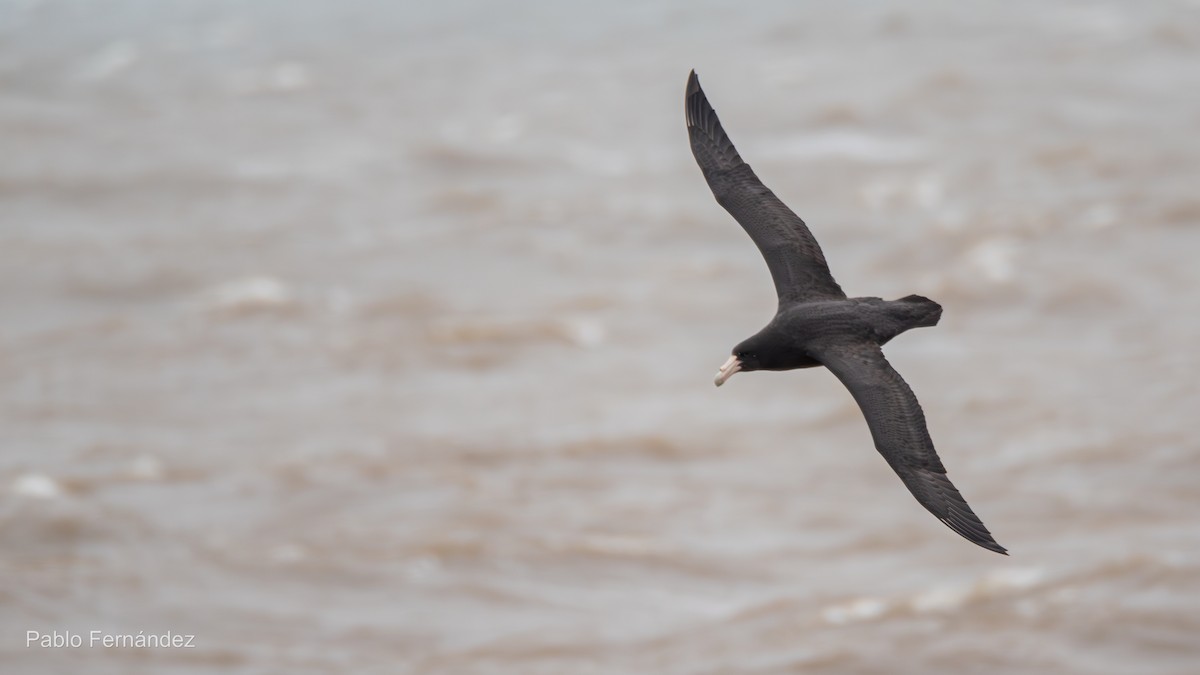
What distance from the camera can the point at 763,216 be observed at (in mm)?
16906

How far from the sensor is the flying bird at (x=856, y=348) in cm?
1469

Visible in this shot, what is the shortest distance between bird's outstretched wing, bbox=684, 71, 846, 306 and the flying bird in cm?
1

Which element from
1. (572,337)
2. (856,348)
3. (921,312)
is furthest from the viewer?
(572,337)

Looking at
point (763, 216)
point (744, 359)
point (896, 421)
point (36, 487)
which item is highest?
point (36, 487)

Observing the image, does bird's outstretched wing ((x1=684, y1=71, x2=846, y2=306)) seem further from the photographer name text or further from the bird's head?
the photographer name text

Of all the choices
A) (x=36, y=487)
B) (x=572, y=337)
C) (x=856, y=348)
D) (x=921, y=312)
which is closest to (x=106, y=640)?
(x=36, y=487)

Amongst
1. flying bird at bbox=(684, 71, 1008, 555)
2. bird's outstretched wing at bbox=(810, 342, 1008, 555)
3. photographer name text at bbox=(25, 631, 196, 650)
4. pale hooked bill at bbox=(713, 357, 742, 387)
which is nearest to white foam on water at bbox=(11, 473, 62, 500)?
photographer name text at bbox=(25, 631, 196, 650)

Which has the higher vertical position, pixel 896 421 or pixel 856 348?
pixel 856 348

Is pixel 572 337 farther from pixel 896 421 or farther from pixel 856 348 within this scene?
pixel 896 421

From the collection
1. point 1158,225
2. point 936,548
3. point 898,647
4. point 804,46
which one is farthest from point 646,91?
point 898,647

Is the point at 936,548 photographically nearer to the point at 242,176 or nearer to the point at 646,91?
the point at 646,91

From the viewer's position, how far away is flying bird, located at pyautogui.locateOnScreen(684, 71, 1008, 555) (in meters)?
14.7

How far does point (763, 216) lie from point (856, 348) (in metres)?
2.25

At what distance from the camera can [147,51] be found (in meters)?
82.7
